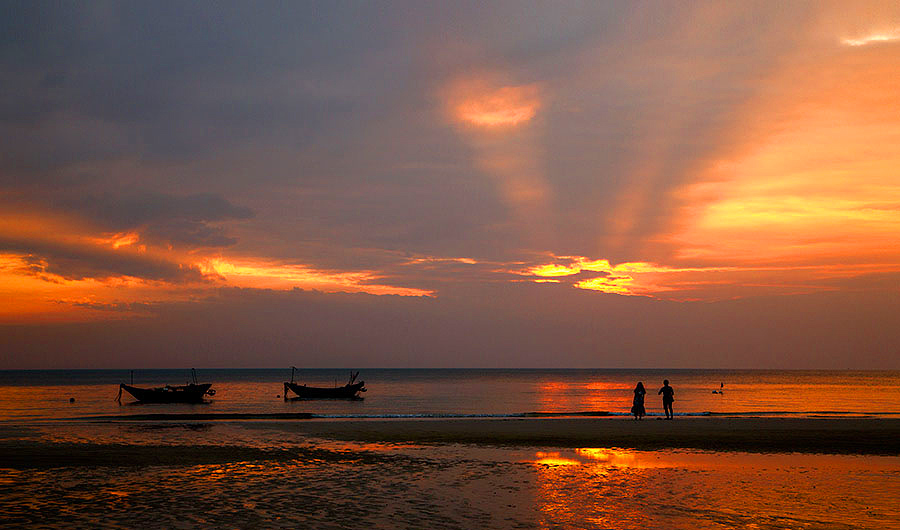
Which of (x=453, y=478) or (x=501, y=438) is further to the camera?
(x=501, y=438)

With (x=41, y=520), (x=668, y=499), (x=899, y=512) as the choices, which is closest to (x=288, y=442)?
(x=41, y=520)

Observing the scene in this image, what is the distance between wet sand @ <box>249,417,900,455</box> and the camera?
28.3 meters

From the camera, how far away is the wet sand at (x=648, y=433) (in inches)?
1114

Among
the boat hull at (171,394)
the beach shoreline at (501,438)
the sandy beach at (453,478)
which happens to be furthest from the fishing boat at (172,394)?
the sandy beach at (453,478)

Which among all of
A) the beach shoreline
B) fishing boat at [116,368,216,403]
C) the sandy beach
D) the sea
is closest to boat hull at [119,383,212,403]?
fishing boat at [116,368,216,403]

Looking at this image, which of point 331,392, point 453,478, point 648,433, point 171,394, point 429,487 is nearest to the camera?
point 429,487

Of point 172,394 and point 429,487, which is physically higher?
point 429,487

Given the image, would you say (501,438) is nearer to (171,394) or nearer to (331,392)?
(171,394)

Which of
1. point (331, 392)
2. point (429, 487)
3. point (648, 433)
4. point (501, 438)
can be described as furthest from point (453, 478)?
point (331, 392)

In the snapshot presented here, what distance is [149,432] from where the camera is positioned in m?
35.0

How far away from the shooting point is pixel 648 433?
32.7 meters

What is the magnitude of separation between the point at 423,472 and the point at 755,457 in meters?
12.2

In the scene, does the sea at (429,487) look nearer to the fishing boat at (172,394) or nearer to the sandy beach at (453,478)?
the sandy beach at (453,478)

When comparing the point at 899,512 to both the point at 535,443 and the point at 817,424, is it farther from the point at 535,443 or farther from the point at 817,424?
the point at 817,424
